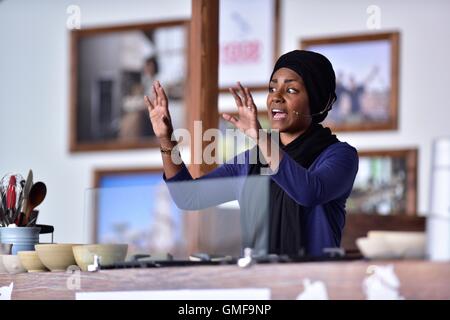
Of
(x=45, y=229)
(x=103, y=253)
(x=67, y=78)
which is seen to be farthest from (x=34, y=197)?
(x=67, y=78)

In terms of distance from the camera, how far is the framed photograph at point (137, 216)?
A: 2805 mm

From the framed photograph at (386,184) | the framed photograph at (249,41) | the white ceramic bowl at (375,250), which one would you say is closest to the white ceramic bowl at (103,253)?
the white ceramic bowl at (375,250)

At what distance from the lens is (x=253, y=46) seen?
185 inches

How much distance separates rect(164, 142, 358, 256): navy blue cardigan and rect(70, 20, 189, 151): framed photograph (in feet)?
7.57

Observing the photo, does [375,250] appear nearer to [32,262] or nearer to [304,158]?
[304,158]

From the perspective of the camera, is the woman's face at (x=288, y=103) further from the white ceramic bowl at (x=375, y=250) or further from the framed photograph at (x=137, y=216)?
the white ceramic bowl at (x=375, y=250)

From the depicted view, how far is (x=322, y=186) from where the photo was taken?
2217 mm

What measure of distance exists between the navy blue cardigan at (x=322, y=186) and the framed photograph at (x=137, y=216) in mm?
322

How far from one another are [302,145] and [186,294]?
0.50 m

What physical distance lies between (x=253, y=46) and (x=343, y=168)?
2460mm

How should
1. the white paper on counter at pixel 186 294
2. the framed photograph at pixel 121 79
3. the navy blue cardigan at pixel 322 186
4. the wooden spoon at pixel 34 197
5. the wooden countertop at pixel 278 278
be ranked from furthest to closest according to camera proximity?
1. the framed photograph at pixel 121 79
2. the wooden spoon at pixel 34 197
3. the navy blue cardigan at pixel 322 186
4. the white paper on counter at pixel 186 294
5. the wooden countertop at pixel 278 278

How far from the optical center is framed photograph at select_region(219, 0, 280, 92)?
4656 millimetres

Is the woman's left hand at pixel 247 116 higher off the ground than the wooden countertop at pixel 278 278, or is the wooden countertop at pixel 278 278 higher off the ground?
the woman's left hand at pixel 247 116

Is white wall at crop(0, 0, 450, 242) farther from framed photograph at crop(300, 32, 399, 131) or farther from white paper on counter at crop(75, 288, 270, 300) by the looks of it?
white paper on counter at crop(75, 288, 270, 300)
